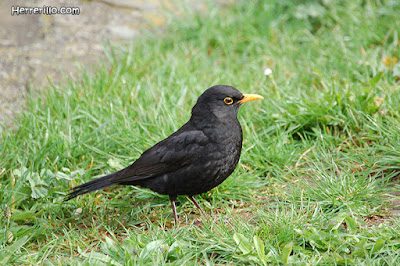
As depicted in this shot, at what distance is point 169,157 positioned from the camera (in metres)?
3.78

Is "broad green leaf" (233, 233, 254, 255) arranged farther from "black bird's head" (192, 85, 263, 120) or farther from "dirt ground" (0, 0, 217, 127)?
"dirt ground" (0, 0, 217, 127)

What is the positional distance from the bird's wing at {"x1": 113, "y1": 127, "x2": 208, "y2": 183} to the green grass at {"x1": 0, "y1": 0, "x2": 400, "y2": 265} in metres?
0.37

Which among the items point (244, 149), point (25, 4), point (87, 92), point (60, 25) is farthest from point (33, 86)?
point (244, 149)

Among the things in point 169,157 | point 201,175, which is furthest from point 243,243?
point 169,157

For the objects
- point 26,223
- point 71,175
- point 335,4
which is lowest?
point 26,223

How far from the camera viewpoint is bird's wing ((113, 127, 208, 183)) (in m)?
3.70

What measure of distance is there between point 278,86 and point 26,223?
9.82 ft

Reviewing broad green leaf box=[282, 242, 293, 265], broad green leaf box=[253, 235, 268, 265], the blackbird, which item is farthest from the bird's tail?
broad green leaf box=[282, 242, 293, 265]

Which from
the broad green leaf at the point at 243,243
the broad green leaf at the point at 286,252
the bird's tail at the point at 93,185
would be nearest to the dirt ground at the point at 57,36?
the bird's tail at the point at 93,185

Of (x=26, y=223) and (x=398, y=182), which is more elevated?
(x=398, y=182)

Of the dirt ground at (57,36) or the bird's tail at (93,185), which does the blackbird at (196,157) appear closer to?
the bird's tail at (93,185)

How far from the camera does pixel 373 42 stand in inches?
227

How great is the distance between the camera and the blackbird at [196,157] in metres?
3.62

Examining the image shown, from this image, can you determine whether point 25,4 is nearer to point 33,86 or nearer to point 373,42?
point 33,86
